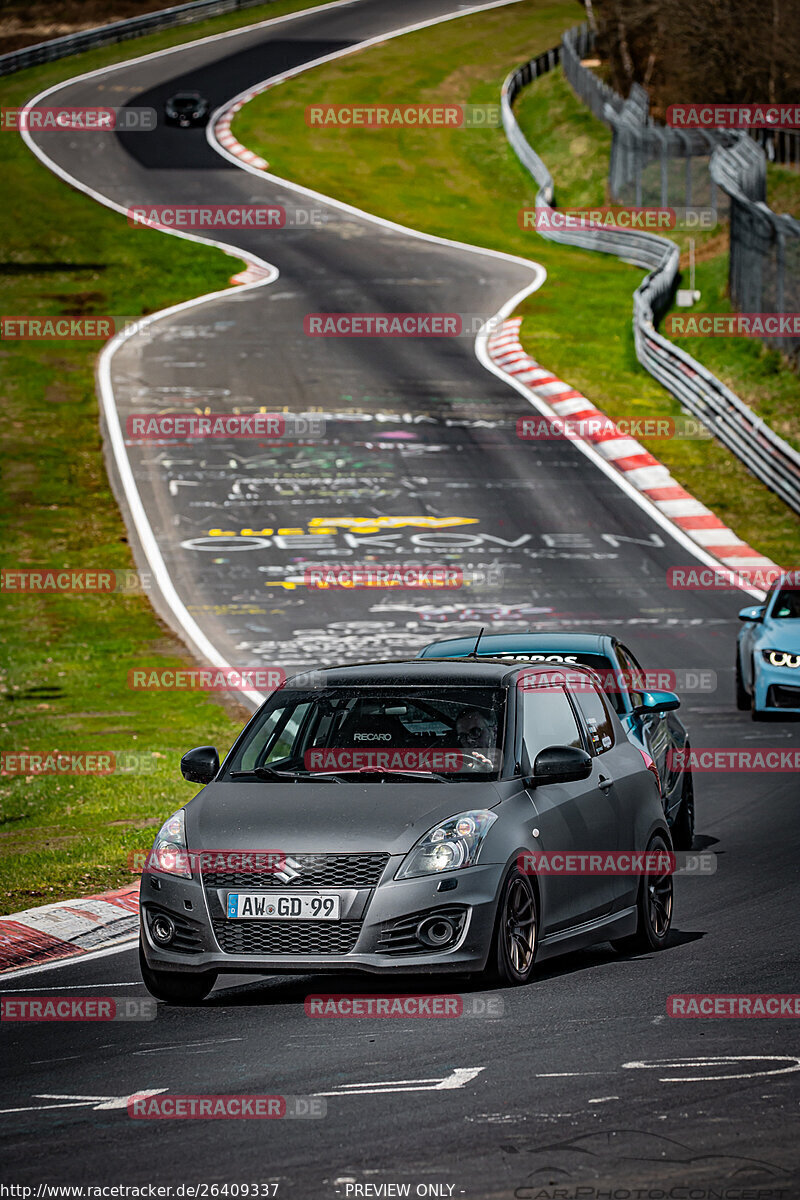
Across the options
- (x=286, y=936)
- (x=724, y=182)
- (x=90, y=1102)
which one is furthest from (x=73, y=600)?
(x=724, y=182)

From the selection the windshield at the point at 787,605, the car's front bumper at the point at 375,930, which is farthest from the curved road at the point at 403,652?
the windshield at the point at 787,605

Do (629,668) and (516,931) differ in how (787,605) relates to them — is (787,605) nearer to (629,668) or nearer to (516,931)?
(629,668)

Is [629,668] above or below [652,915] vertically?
above

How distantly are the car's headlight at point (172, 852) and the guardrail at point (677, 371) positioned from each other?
75.3 ft

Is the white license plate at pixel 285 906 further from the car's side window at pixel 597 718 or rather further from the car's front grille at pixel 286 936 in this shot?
the car's side window at pixel 597 718

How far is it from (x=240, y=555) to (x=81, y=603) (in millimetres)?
2854

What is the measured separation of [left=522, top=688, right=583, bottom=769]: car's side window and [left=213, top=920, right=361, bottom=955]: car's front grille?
5.05ft

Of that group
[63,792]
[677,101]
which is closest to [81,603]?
[63,792]

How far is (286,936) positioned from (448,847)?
813 mm

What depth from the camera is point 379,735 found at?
8891mm

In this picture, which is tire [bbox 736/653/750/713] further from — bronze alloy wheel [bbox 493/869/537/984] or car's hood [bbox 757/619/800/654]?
bronze alloy wheel [bbox 493/869/537/984]

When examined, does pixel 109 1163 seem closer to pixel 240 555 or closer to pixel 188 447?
pixel 240 555

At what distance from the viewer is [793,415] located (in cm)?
3609

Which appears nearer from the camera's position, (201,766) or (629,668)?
(201,766)
